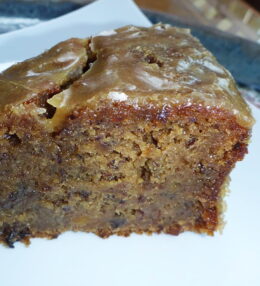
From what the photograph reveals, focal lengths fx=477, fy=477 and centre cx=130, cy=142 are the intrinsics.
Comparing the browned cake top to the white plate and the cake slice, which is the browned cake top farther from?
the white plate

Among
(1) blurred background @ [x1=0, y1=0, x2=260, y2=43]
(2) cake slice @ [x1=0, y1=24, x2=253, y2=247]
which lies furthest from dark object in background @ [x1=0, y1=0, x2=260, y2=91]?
(2) cake slice @ [x1=0, y1=24, x2=253, y2=247]

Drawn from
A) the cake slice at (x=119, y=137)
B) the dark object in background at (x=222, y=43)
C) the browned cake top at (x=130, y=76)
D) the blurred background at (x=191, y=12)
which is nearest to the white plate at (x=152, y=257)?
the cake slice at (x=119, y=137)

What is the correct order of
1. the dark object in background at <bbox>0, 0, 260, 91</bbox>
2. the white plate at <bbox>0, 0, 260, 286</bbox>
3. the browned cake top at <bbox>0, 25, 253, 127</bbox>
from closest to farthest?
1. the browned cake top at <bbox>0, 25, 253, 127</bbox>
2. the white plate at <bbox>0, 0, 260, 286</bbox>
3. the dark object in background at <bbox>0, 0, 260, 91</bbox>

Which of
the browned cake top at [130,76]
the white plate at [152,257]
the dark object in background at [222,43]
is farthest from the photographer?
the dark object in background at [222,43]

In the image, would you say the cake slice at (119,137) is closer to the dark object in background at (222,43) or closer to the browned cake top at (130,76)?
the browned cake top at (130,76)

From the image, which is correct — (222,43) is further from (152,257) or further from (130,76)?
(152,257)

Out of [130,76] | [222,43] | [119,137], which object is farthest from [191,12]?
[119,137]
